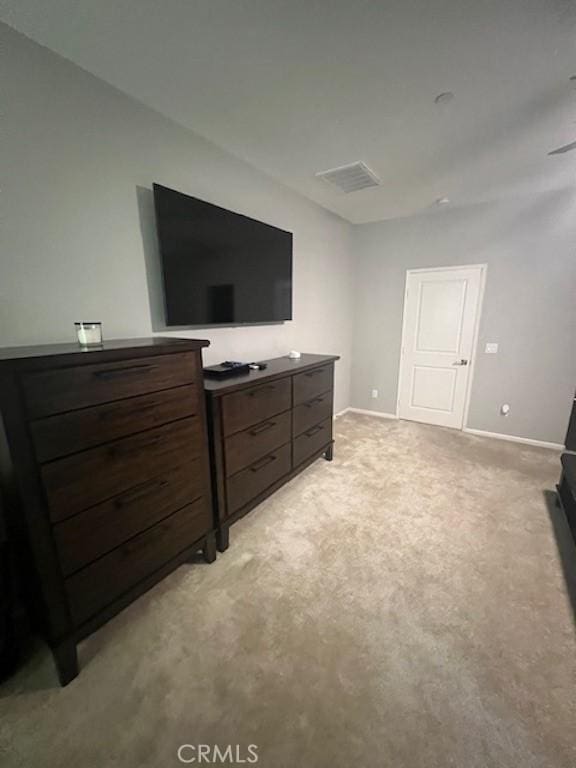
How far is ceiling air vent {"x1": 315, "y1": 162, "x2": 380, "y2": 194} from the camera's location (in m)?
2.44

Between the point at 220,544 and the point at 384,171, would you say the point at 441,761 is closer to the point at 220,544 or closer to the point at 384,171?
the point at 220,544

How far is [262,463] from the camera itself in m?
2.09

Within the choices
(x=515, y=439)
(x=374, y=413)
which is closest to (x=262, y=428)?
(x=374, y=413)

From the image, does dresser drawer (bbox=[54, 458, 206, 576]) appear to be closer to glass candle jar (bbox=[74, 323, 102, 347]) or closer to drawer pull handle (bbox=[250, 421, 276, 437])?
drawer pull handle (bbox=[250, 421, 276, 437])

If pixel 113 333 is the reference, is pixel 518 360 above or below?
below

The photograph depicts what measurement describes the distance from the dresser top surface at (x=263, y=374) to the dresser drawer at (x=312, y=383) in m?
0.07

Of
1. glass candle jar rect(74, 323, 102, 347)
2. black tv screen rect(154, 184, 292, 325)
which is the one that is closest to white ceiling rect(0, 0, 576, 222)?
black tv screen rect(154, 184, 292, 325)

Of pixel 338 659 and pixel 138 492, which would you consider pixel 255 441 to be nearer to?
pixel 138 492

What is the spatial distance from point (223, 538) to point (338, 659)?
0.87m

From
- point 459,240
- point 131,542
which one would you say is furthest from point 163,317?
point 459,240

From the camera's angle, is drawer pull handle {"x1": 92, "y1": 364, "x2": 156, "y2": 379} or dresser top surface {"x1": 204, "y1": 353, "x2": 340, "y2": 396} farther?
dresser top surface {"x1": 204, "y1": 353, "x2": 340, "y2": 396}

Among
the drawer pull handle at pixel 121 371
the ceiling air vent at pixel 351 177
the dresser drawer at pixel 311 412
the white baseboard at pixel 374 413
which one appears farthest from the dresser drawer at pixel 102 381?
the white baseboard at pixel 374 413

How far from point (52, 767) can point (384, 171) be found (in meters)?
3.75

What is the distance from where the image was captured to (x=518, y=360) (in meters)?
3.35
